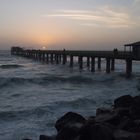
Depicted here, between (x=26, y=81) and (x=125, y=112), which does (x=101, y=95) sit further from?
(x=26, y=81)

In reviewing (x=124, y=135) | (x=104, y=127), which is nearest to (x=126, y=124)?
(x=124, y=135)

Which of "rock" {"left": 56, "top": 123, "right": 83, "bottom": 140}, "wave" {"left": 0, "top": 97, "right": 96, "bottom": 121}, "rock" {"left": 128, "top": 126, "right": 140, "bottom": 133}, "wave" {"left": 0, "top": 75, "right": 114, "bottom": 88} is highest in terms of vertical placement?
"rock" {"left": 128, "top": 126, "right": 140, "bottom": 133}

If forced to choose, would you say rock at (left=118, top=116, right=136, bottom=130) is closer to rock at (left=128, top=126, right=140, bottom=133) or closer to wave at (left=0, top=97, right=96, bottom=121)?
rock at (left=128, top=126, right=140, bottom=133)

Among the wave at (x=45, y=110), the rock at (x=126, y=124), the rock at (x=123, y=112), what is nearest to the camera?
the rock at (x=126, y=124)

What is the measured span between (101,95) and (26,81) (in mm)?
13574

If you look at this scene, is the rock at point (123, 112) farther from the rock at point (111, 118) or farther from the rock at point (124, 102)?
the rock at point (124, 102)

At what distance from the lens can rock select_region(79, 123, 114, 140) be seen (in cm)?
987

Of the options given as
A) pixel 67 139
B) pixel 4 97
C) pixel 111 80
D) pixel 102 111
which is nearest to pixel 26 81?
pixel 111 80

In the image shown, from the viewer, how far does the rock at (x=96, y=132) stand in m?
9.87

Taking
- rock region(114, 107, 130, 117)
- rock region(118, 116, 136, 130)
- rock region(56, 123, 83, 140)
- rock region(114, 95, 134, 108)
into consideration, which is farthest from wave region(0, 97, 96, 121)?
rock region(118, 116, 136, 130)

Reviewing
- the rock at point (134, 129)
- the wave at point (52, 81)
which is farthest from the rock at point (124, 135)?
the wave at point (52, 81)

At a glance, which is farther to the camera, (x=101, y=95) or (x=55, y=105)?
(x=101, y=95)

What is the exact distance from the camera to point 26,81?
1412 inches

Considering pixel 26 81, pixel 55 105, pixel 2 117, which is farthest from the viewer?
pixel 26 81
